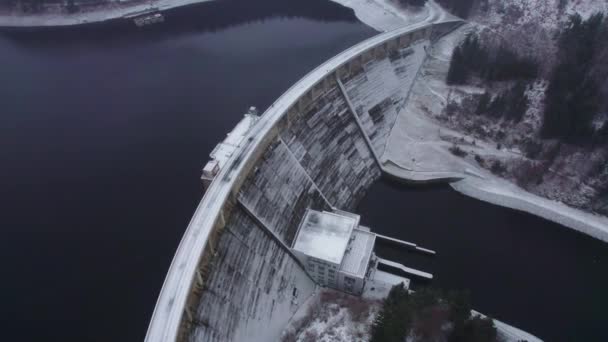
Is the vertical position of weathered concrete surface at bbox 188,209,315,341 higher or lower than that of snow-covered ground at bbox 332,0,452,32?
lower

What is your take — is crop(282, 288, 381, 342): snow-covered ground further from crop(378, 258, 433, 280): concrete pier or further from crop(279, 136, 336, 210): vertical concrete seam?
crop(279, 136, 336, 210): vertical concrete seam

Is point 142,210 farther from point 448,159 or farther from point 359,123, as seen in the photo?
point 448,159

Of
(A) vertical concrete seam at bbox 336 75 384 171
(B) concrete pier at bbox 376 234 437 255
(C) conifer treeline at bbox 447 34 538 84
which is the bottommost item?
(B) concrete pier at bbox 376 234 437 255

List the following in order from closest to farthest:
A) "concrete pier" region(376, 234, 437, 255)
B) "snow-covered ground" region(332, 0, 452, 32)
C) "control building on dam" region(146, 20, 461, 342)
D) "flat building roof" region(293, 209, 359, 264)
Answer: "control building on dam" region(146, 20, 461, 342)
"flat building roof" region(293, 209, 359, 264)
"concrete pier" region(376, 234, 437, 255)
"snow-covered ground" region(332, 0, 452, 32)

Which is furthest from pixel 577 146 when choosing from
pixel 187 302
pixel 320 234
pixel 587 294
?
pixel 187 302

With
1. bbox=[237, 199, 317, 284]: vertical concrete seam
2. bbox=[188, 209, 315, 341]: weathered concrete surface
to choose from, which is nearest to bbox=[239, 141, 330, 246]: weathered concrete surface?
bbox=[237, 199, 317, 284]: vertical concrete seam

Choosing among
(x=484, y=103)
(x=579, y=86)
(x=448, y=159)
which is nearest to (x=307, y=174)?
(x=448, y=159)

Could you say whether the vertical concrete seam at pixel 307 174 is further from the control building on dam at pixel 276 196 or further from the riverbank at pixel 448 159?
the riverbank at pixel 448 159

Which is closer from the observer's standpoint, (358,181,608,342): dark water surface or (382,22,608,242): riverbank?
(358,181,608,342): dark water surface
